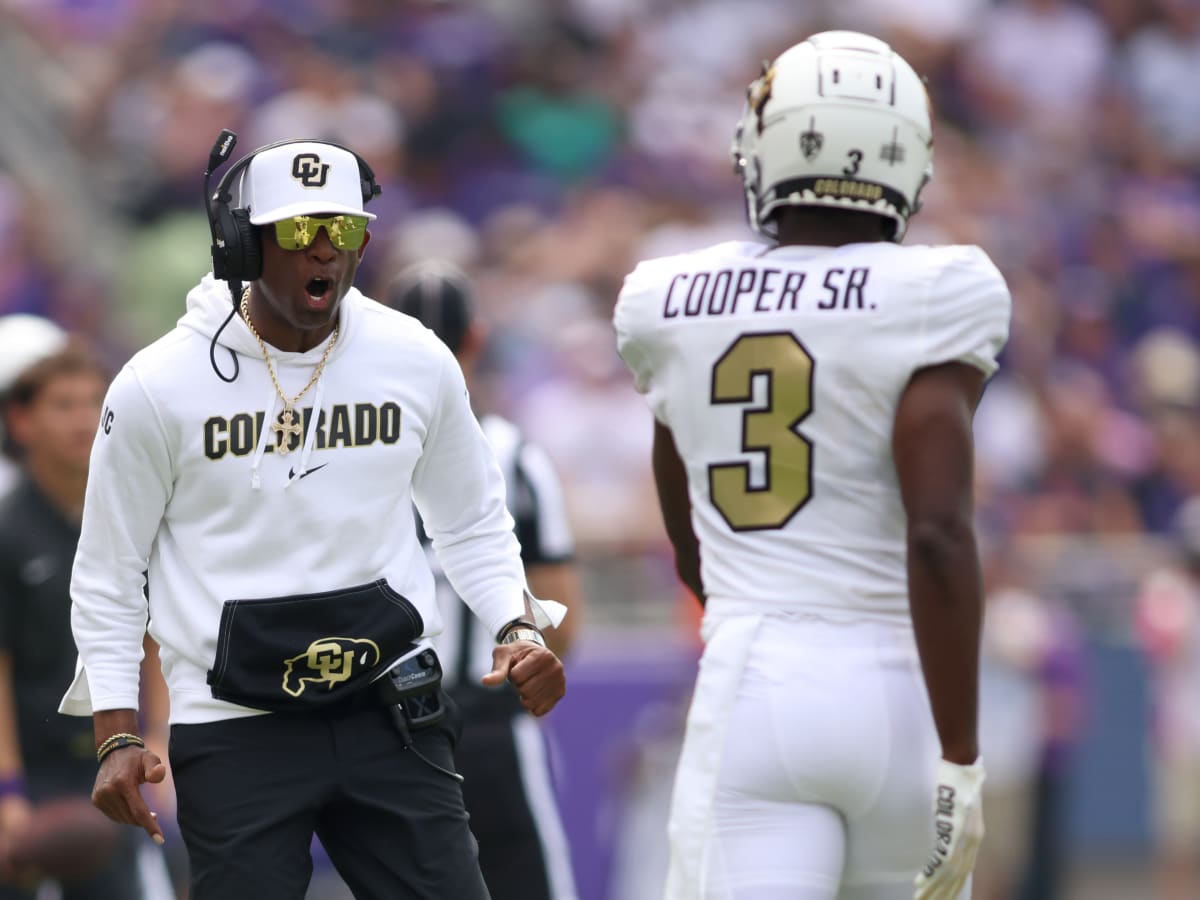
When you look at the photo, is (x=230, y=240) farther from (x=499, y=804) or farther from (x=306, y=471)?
(x=499, y=804)

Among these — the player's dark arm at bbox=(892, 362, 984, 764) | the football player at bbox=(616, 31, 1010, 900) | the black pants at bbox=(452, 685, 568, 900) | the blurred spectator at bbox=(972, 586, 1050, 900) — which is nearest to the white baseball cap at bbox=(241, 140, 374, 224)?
the football player at bbox=(616, 31, 1010, 900)

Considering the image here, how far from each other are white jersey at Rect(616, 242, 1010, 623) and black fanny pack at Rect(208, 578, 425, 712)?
2.23ft

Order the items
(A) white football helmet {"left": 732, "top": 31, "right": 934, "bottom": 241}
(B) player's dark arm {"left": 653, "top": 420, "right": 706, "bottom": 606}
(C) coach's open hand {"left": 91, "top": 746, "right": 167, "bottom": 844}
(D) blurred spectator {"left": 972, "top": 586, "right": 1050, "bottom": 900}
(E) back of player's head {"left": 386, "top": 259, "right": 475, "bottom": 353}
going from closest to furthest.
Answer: (C) coach's open hand {"left": 91, "top": 746, "right": 167, "bottom": 844}, (A) white football helmet {"left": 732, "top": 31, "right": 934, "bottom": 241}, (B) player's dark arm {"left": 653, "top": 420, "right": 706, "bottom": 606}, (E) back of player's head {"left": 386, "top": 259, "right": 475, "bottom": 353}, (D) blurred spectator {"left": 972, "top": 586, "right": 1050, "bottom": 900}

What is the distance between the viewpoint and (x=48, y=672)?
5523 mm

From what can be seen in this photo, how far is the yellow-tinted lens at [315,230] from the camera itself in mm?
3861

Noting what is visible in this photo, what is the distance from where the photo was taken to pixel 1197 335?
13.1 meters

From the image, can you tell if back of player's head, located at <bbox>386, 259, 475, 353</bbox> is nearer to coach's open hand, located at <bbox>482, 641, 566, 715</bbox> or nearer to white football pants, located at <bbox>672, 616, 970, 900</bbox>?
coach's open hand, located at <bbox>482, 641, 566, 715</bbox>

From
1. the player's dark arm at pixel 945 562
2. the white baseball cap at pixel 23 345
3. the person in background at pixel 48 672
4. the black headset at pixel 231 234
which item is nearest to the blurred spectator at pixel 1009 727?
the white baseball cap at pixel 23 345

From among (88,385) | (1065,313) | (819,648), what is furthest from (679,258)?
(1065,313)

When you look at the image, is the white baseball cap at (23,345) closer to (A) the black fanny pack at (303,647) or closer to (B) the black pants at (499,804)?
(B) the black pants at (499,804)

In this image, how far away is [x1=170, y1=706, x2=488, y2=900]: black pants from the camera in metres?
3.83

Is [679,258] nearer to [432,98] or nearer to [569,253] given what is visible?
[569,253]

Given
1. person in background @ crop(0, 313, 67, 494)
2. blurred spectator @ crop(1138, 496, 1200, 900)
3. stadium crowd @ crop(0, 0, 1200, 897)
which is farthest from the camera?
stadium crowd @ crop(0, 0, 1200, 897)

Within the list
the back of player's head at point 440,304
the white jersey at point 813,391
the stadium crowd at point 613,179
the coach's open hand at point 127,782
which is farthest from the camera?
the stadium crowd at point 613,179
